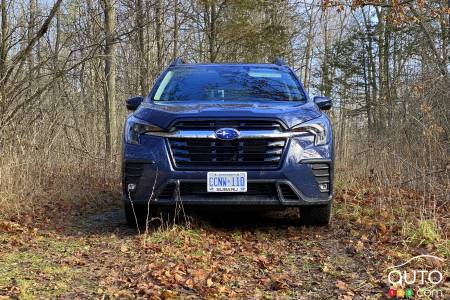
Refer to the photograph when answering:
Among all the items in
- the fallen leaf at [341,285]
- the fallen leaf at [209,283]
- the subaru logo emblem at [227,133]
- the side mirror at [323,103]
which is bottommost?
the fallen leaf at [341,285]

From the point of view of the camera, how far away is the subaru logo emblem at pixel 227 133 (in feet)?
15.3

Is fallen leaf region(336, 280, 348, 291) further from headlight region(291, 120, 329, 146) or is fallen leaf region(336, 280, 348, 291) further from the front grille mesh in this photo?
headlight region(291, 120, 329, 146)

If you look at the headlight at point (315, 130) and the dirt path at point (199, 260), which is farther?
the headlight at point (315, 130)

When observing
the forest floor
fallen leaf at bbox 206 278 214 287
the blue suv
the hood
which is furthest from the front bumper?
fallen leaf at bbox 206 278 214 287

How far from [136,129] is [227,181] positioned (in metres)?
1.04

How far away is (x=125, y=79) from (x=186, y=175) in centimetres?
1267

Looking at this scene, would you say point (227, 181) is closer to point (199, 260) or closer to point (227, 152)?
point (227, 152)

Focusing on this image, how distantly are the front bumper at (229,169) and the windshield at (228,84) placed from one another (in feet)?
3.36

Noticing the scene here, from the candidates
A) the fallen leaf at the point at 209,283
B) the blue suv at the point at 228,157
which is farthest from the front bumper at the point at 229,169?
the fallen leaf at the point at 209,283

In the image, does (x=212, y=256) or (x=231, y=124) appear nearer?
(x=212, y=256)

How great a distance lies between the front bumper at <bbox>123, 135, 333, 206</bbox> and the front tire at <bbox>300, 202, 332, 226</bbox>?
14.6 inches

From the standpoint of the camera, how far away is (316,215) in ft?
17.3

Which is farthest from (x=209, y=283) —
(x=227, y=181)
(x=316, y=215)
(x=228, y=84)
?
(x=228, y=84)

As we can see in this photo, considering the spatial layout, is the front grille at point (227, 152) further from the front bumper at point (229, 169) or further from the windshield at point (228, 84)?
the windshield at point (228, 84)
